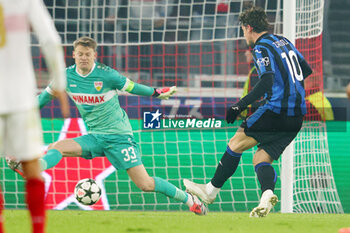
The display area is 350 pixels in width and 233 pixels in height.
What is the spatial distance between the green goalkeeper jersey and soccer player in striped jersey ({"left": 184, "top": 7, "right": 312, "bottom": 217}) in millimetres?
867

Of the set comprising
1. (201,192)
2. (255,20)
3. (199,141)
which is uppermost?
(255,20)

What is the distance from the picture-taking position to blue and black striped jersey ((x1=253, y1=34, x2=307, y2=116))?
5.67m

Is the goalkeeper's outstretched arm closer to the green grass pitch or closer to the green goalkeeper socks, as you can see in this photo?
the green goalkeeper socks

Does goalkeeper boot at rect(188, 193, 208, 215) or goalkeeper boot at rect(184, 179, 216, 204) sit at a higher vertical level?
goalkeeper boot at rect(184, 179, 216, 204)

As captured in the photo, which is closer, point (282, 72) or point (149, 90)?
point (282, 72)

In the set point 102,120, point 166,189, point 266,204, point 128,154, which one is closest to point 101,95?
point 102,120

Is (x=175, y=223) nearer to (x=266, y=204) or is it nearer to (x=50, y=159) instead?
(x=266, y=204)

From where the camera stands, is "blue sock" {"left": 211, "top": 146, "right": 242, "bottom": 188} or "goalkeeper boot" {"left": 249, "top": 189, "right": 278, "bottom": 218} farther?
"blue sock" {"left": 211, "top": 146, "right": 242, "bottom": 188}

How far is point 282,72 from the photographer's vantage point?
5719 mm

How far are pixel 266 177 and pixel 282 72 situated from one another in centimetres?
84

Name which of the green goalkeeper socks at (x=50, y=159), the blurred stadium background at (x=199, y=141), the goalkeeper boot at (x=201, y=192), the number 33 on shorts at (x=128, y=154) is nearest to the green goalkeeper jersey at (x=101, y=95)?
the number 33 on shorts at (x=128, y=154)

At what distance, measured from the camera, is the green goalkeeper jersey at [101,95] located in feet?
19.4

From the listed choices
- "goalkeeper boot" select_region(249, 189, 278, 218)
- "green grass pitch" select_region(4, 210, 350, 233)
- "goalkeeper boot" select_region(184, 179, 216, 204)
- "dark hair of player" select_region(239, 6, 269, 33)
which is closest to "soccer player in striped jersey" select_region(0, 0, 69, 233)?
"green grass pitch" select_region(4, 210, 350, 233)

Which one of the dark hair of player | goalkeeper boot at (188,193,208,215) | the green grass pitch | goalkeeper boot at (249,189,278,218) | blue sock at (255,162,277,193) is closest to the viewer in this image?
the green grass pitch
